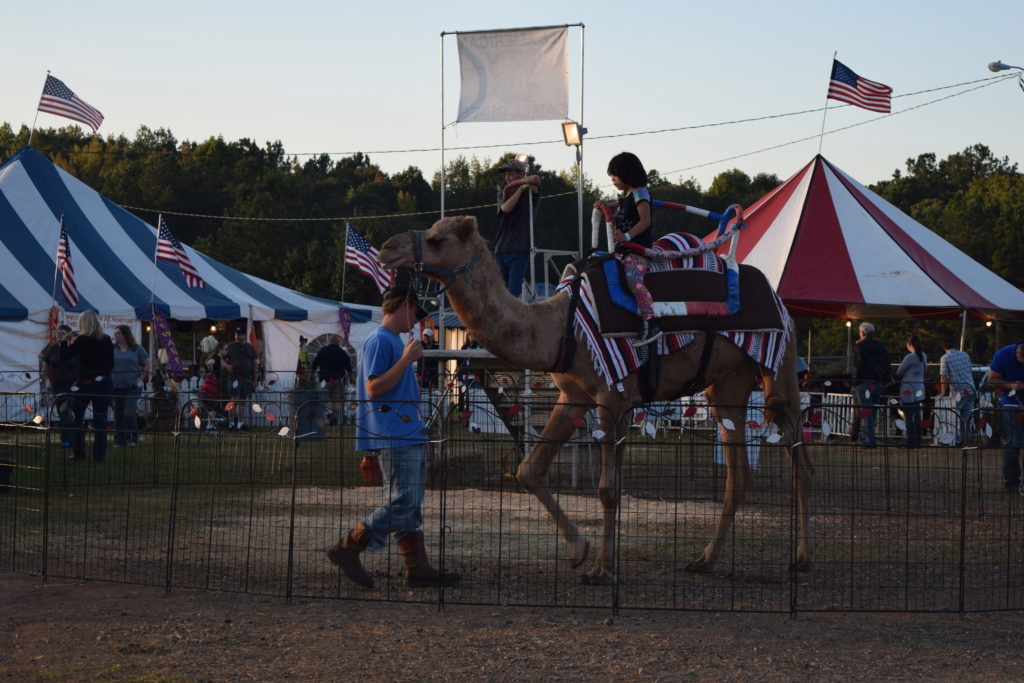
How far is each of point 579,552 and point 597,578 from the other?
0.26m

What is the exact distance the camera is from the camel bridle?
7.34m

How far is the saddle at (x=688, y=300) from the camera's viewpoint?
8.17m

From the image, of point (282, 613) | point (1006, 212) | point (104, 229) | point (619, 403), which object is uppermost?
point (1006, 212)

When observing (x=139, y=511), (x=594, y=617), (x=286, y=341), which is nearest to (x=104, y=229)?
(x=286, y=341)

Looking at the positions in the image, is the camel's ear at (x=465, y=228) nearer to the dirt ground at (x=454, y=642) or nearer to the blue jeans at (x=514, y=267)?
the dirt ground at (x=454, y=642)

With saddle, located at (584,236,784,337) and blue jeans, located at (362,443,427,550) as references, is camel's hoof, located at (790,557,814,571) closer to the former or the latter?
saddle, located at (584,236,784,337)

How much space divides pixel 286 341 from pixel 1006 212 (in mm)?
39283

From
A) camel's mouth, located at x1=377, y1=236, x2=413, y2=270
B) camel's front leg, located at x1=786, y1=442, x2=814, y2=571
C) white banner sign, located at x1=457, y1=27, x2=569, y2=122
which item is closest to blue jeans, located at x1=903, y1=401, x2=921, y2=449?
camel's front leg, located at x1=786, y1=442, x2=814, y2=571

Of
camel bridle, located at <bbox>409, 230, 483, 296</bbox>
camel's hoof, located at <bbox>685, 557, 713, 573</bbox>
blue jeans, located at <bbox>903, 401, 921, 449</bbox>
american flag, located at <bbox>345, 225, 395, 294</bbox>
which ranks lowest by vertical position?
camel's hoof, located at <bbox>685, 557, 713, 573</bbox>

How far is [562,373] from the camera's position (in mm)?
8180

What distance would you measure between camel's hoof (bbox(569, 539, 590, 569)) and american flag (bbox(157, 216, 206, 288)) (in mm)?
17773

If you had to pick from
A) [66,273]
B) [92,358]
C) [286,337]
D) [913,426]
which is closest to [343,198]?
[286,337]

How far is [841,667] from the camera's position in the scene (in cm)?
560

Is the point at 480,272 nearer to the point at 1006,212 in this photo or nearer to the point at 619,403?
the point at 619,403
